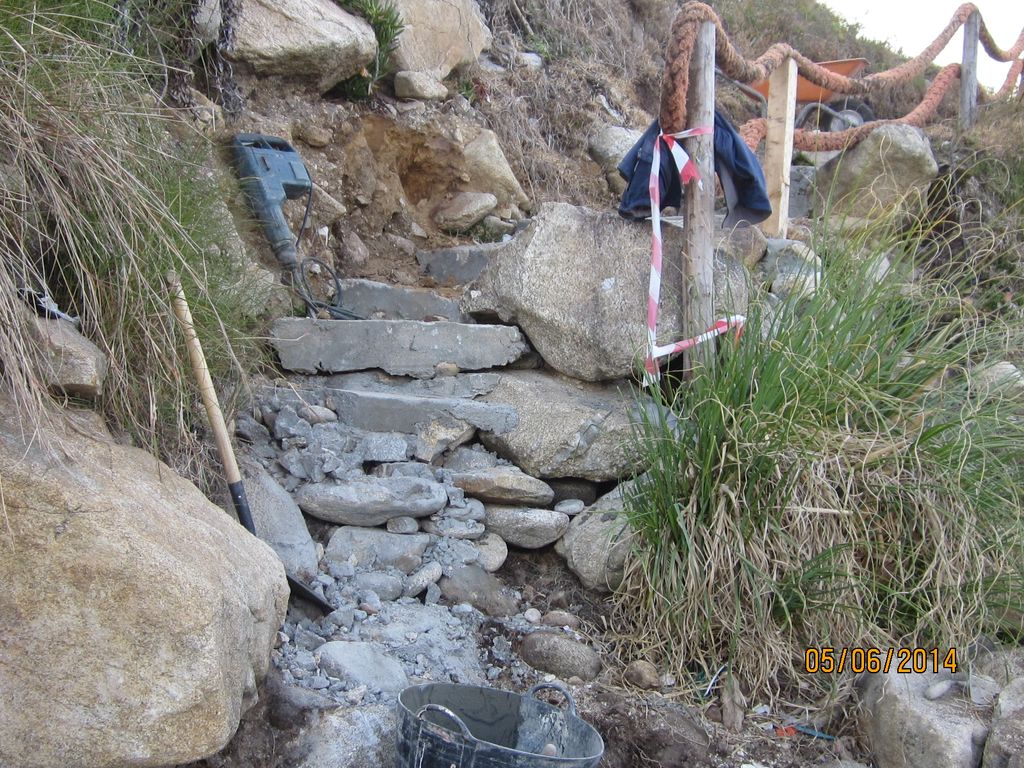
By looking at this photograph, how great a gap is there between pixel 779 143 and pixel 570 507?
2711 mm

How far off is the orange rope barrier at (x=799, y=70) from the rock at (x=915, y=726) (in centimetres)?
247

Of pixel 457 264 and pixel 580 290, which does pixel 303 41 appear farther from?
pixel 580 290

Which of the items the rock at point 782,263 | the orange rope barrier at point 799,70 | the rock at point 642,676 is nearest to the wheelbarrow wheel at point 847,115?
the orange rope barrier at point 799,70

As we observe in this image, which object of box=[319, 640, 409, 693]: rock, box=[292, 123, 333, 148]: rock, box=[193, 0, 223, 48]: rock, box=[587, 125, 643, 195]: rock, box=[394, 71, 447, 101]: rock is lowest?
box=[319, 640, 409, 693]: rock

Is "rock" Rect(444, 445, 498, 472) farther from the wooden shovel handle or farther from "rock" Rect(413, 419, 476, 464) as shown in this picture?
the wooden shovel handle

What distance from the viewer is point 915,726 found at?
2686 millimetres

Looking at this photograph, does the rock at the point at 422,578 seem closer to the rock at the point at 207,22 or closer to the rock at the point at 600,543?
the rock at the point at 600,543

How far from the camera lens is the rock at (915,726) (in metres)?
2.59

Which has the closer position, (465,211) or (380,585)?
(380,585)

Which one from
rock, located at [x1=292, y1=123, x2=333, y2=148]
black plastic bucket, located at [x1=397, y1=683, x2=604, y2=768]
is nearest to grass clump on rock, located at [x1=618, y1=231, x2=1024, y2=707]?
black plastic bucket, located at [x1=397, y1=683, x2=604, y2=768]

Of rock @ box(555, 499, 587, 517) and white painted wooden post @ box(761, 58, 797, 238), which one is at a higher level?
white painted wooden post @ box(761, 58, 797, 238)

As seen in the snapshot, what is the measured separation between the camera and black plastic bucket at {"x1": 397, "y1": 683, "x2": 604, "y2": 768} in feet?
7.09

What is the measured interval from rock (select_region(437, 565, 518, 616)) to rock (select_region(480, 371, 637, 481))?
1.56ft

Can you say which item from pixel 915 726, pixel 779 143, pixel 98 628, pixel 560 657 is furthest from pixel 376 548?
pixel 779 143
